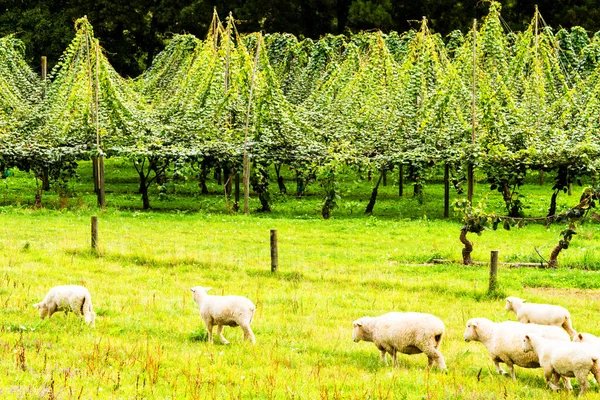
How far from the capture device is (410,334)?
32.9 feet

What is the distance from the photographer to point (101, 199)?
2970 centimetres

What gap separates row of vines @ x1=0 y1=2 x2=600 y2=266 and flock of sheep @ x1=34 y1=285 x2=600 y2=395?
58.1 feet

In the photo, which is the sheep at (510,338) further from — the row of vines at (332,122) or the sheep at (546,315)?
the row of vines at (332,122)

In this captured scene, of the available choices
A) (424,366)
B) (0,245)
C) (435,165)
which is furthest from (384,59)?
(424,366)

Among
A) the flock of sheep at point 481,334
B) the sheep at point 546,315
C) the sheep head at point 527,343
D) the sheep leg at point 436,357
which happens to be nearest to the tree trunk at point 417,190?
the flock of sheep at point 481,334

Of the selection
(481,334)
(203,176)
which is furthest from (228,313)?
(203,176)

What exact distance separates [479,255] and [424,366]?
34.1 ft

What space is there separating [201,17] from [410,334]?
5082cm

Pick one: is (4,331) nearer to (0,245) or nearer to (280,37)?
(0,245)

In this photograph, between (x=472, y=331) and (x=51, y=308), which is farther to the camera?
(x=51, y=308)

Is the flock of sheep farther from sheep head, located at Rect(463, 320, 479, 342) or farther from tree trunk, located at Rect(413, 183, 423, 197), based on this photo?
tree trunk, located at Rect(413, 183, 423, 197)

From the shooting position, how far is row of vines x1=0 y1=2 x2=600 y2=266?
30.1m

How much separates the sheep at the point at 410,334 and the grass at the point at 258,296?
0.28 m

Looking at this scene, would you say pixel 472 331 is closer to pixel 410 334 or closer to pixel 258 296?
pixel 410 334
